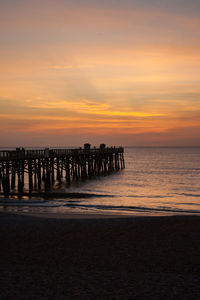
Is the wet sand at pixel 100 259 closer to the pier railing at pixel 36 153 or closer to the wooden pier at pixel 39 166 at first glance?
the wooden pier at pixel 39 166

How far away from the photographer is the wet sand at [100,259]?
703 centimetres

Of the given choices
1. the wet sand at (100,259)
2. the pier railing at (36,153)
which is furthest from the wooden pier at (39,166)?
the wet sand at (100,259)

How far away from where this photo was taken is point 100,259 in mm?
9344

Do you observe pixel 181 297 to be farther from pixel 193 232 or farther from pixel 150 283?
pixel 193 232

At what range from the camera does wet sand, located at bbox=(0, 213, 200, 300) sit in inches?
277

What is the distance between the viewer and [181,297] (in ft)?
21.8

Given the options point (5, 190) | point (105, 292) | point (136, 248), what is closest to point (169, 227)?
point (136, 248)

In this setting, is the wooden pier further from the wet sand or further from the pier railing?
the wet sand

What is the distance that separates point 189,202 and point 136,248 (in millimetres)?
16763

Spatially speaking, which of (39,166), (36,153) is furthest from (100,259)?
(39,166)

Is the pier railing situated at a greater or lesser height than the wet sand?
greater

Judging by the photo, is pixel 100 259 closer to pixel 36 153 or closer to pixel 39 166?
pixel 36 153

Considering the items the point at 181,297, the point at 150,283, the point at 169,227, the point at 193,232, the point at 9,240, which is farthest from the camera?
the point at 169,227

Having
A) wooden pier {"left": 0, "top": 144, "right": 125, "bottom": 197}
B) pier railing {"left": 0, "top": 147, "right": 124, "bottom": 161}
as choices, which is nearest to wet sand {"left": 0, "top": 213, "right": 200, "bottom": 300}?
wooden pier {"left": 0, "top": 144, "right": 125, "bottom": 197}
